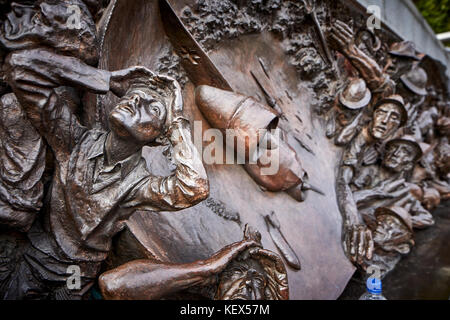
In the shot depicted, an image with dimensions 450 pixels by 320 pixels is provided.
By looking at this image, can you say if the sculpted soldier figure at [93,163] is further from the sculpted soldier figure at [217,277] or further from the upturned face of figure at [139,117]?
the sculpted soldier figure at [217,277]

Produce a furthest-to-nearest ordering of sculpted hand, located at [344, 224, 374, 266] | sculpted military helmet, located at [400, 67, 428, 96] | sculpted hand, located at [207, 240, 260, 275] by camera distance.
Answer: sculpted military helmet, located at [400, 67, 428, 96] < sculpted hand, located at [344, 224, 374, 266] < sculpted hand, located at [207, 240, 260, 275]

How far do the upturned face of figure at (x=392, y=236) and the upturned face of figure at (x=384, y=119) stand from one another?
3.52 feet

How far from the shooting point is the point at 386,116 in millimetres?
4238

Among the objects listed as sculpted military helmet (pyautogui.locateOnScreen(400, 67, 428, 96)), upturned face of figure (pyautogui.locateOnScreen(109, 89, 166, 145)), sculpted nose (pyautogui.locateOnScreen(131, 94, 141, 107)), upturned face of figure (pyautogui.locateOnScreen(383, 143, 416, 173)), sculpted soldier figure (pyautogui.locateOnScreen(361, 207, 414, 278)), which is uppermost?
sculpted nose (pyautogui.locateOnScreen(131, 94, 141, 107))

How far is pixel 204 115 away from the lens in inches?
107

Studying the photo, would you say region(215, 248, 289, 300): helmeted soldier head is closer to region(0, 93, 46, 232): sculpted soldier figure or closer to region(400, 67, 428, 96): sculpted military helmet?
region(0, 93, 46, 232): sculpted soldier figure

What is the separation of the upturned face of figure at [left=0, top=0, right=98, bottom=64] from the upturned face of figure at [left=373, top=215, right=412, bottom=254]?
3350 mm

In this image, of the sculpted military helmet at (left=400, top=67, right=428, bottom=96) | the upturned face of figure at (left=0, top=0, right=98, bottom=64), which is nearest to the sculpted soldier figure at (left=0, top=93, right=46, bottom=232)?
the upturned face of figure at (left=0, top=0, right=98, bottom=64)

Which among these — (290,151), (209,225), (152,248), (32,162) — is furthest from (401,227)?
(32,162)

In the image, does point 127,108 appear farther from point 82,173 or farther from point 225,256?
point 225,256

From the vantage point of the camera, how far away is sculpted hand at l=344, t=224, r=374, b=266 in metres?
3.21

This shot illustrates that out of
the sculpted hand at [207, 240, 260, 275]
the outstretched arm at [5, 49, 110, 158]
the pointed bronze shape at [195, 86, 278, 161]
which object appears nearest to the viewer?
the outstretched arm at [5, 49, 110, 158]

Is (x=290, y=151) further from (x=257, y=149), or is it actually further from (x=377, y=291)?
(x=377, y=291)

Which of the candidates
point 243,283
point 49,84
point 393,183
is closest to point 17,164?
point 49,84
